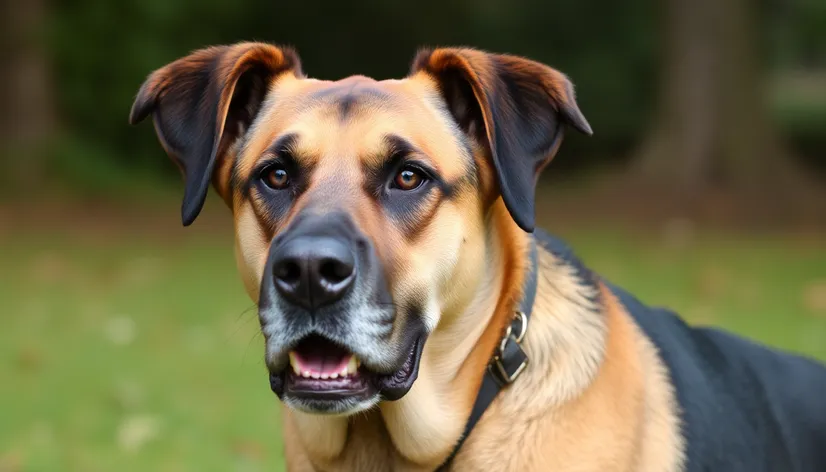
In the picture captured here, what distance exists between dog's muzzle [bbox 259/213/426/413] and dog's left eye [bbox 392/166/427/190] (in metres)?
0.29

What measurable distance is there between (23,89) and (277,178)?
13815 mm

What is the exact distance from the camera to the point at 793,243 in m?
13.0

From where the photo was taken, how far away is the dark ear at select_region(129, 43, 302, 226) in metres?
3.62

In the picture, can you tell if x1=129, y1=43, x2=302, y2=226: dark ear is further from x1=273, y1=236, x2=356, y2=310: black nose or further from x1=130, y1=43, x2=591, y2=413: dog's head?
x1=273, y1=236, x2=356, y2=310: black nose

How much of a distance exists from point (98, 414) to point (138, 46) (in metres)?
11.9

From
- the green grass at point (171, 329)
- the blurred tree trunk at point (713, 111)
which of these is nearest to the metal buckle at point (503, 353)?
the green grass at point (171, 329)

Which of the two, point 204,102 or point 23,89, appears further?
point 23,89

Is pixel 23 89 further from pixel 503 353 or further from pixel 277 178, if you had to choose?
pixel 503 353

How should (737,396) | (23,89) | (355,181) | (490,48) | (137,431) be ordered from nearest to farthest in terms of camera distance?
(355,181) → (737,396) → (137,431) → (23,89) → (490,48)

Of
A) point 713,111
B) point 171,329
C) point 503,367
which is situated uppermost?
point 503,367

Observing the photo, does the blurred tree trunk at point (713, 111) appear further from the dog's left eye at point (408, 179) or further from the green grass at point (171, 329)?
the dog's left eye at point (408, 179)

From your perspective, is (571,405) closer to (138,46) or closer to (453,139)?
(453,139)

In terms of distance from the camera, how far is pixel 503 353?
3559mm

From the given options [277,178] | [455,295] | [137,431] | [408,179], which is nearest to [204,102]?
[277,178]
